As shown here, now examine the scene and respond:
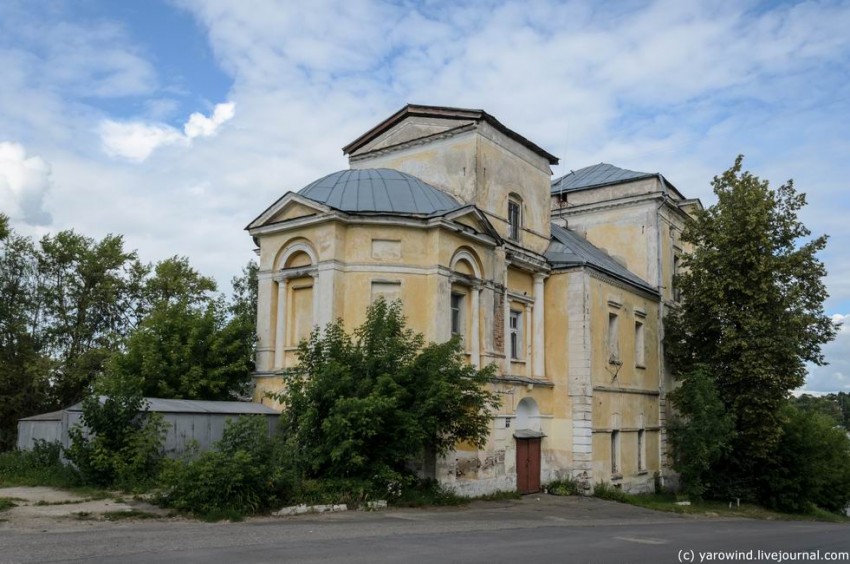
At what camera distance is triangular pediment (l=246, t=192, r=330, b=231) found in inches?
747

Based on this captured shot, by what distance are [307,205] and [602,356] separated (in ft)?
36.9

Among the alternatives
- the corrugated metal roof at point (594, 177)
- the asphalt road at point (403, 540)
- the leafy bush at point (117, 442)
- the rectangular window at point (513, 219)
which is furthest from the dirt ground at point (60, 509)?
the corrugated metal roof at point (594, 177)

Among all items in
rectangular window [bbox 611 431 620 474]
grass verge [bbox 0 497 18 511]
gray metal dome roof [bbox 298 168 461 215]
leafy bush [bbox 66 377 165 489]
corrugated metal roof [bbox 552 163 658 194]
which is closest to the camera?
grass verge [bbox 0 497 18 511]

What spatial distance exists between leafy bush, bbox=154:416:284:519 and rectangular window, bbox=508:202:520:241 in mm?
11509

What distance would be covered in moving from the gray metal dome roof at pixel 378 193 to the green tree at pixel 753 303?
35.4 ft

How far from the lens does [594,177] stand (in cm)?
3166

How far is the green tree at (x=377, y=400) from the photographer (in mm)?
15391

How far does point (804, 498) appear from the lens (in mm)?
27812

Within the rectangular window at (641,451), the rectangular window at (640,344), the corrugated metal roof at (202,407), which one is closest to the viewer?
the corrugated metal roof at (202,407)

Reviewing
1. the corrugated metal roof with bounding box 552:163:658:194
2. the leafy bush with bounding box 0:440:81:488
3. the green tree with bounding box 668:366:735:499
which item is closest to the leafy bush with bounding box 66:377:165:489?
the leafy bush with bounding box 0:440:81:488

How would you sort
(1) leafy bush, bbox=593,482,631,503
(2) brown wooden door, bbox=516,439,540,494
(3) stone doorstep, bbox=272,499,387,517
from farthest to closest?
(1) leafy bush, bbox=593,482,631,503 < (2) brown wooden door, bbox=516,439,540,494 < (3) stone doorstep, bbox=272,499,387,517

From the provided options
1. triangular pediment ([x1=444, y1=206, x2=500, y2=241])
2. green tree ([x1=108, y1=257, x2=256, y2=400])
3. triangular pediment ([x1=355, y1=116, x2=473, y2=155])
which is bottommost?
green tree ([x1=108, y1=257, x2=256, y2=400])

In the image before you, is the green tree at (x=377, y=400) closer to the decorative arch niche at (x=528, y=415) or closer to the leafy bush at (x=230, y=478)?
the leafy bush at (x=230, y=478)

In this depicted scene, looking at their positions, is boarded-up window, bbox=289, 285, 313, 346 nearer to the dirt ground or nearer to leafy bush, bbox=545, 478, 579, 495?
the dirt ground
